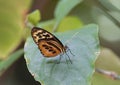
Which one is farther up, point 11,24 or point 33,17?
point 33,17

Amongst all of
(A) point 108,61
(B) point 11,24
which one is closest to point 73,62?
(A) point 108,61

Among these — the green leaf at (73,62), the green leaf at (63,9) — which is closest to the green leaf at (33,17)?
the green leaf at (63,9)

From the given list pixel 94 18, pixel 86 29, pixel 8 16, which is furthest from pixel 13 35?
pixel 86 29

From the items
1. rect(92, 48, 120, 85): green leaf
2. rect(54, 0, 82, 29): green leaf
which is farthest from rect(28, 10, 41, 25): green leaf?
rect(92, 48, 120, 85): green leaf

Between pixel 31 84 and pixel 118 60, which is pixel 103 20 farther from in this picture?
pixel 31 84

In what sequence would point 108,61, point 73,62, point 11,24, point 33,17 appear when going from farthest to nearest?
point 11,24
point 108,61
point 33,17
point 73,62

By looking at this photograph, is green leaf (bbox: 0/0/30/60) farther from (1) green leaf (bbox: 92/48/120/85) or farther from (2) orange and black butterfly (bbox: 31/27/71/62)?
(2) orange and black butterfly (bbox: 31/27/71/62)

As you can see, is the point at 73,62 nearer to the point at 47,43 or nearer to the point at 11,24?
the point at 47,43
